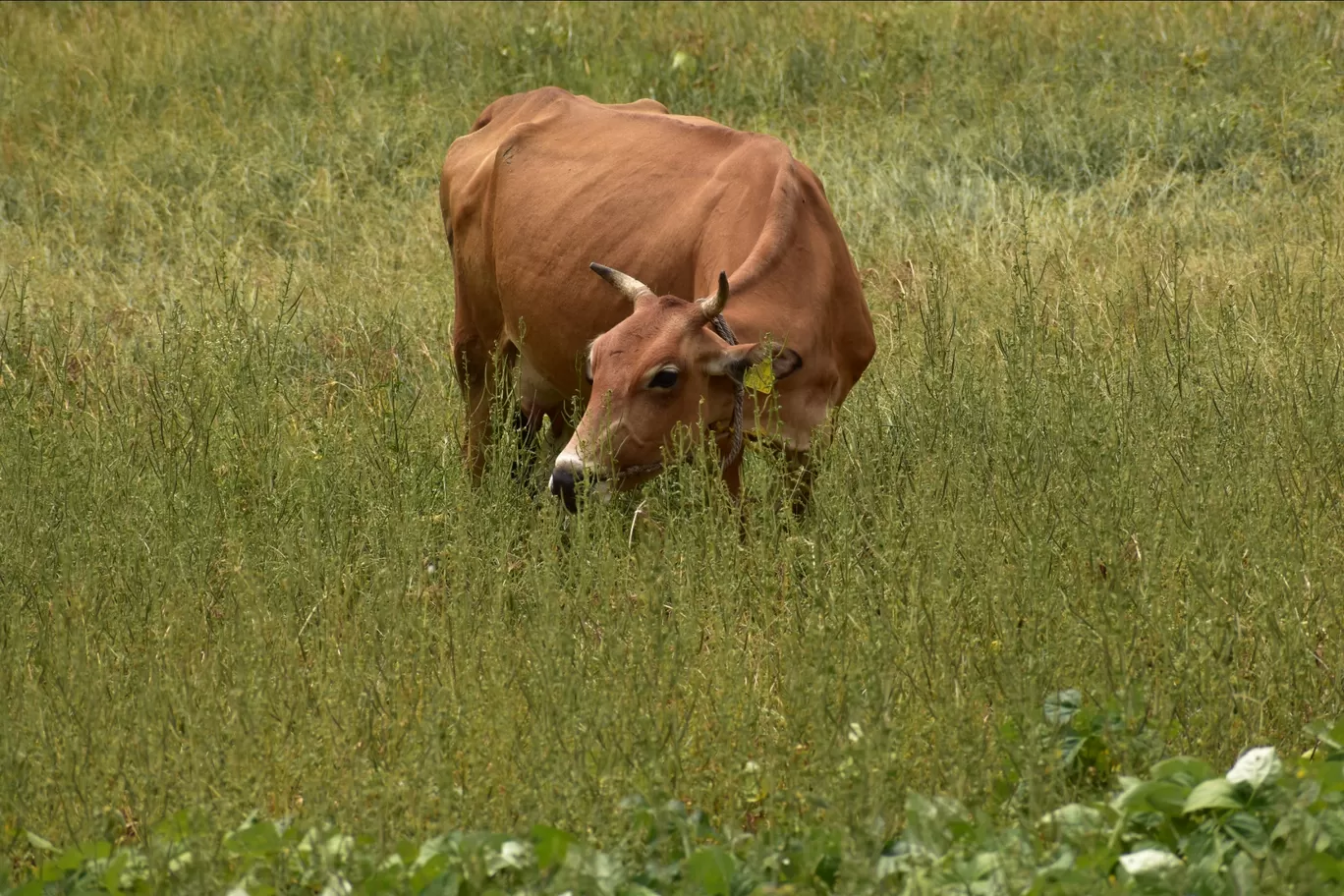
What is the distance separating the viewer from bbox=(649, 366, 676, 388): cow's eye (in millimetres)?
5238

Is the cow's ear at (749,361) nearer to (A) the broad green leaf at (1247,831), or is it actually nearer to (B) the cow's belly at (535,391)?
(B) the cow's belly at (535,391)

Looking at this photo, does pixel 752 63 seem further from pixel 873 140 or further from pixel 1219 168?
pixel 1219 168

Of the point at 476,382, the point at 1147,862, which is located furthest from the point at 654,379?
the point at 1147,862

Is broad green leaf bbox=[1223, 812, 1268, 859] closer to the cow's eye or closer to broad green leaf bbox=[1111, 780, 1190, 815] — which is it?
broad green leaf bbox=[1111, 780, 1190, 815]

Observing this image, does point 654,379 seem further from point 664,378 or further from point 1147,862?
point 1147,862

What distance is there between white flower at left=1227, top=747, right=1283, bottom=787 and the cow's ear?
7.14 ft

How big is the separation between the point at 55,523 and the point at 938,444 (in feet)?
9.63

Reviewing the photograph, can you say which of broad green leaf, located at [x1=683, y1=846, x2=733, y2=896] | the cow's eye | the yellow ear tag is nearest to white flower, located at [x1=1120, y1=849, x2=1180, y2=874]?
broad green leaf, located at [x1=683, y1=846, x2=733, y2=896]

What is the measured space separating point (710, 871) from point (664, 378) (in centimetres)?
233

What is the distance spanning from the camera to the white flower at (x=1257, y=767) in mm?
3346

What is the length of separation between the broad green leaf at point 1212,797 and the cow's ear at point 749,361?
7.22 ft

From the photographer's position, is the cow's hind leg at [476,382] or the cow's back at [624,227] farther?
the cow's hind leg at [476,382]

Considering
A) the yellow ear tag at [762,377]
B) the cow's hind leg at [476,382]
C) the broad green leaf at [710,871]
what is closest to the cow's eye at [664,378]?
the yellow ear tag at [762,377]

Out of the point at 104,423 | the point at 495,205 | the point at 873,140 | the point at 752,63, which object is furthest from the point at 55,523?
the point at 752,63
